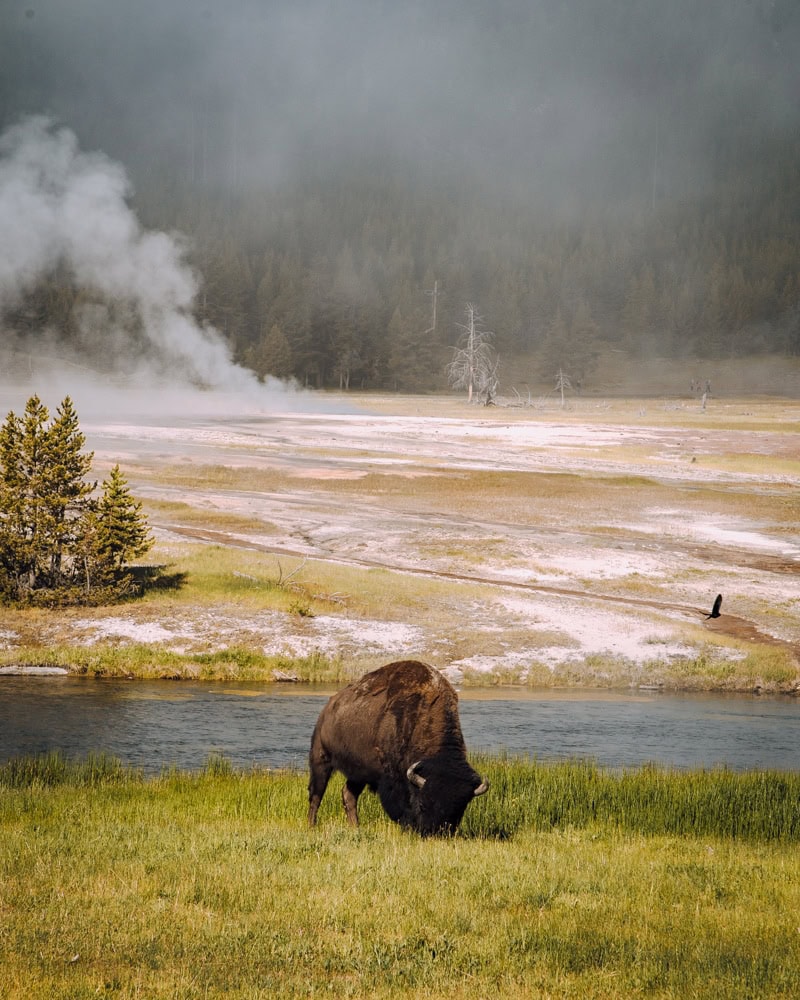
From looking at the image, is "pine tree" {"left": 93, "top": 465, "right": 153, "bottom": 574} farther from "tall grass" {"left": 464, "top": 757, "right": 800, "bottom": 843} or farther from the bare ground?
"tall grass" {"left": 464, "top": 757, "right": 800, "bottom": 843}

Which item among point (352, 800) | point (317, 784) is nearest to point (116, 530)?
point (317, 784)

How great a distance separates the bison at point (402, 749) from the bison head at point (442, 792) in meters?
0.01

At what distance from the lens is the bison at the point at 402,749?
35.3ft

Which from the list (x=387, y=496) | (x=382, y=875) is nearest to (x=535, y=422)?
(x=387, y=496)

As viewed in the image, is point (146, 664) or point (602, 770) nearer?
point (602, 770)

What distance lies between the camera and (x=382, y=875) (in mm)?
9469

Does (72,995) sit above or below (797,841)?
above

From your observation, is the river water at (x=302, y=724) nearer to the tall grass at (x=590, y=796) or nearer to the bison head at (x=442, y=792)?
the tall grass at (x=590, y=796)

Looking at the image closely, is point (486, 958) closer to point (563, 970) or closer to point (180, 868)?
point (563, 970)

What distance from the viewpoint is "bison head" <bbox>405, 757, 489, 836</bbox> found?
10703mm

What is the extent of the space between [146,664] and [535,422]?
3835 inches

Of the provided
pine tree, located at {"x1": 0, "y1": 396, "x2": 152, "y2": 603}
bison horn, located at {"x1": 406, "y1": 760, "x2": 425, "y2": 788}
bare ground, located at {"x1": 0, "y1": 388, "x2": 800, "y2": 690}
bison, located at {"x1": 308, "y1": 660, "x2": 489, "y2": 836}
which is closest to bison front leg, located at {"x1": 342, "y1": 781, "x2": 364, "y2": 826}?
bison, located at {"x1": 308, "y1": 660, "x2": 489, "y2": 836}

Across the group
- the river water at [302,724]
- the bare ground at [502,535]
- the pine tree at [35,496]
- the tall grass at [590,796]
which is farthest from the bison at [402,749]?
the pine tree at [35,496]

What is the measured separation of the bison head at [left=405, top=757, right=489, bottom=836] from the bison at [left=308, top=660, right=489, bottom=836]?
0.4 inches
